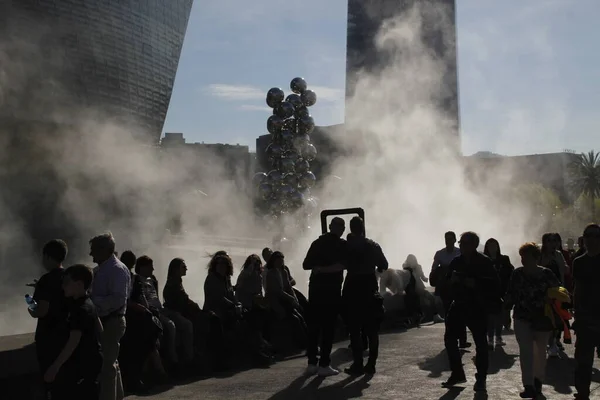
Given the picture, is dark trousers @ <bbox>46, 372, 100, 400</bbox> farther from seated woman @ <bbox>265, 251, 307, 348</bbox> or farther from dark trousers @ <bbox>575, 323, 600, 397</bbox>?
seated woman @ <bbox>265, 251, 307, 348</bbox>

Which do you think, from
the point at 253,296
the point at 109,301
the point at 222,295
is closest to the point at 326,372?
the point at 222,295

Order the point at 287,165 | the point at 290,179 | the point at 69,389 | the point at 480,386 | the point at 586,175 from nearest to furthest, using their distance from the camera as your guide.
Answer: the point at 69,389, the point at 480,386, the point at 287,165, the point at 290,179, the point at 586,175

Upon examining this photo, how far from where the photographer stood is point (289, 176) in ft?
62.0

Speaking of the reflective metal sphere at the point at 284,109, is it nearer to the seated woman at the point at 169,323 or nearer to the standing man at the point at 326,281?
the standing man at the point at 326,281

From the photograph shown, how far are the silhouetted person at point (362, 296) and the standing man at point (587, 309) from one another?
217cm

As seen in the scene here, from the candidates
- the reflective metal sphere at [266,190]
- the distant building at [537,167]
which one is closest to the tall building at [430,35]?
the distant building at [537,167]

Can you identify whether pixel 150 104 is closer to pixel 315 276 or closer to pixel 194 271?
pixel 194 271

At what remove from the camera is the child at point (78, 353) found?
13.3 feet

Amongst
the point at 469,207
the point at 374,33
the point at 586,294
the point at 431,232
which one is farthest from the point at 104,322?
the point at 374,33

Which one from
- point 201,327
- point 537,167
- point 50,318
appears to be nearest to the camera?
point 50,318

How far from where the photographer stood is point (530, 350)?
20.3ft

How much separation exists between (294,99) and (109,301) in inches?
538

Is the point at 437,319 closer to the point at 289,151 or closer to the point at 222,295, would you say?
the point at 222,295

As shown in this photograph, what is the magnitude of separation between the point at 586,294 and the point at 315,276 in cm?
262
